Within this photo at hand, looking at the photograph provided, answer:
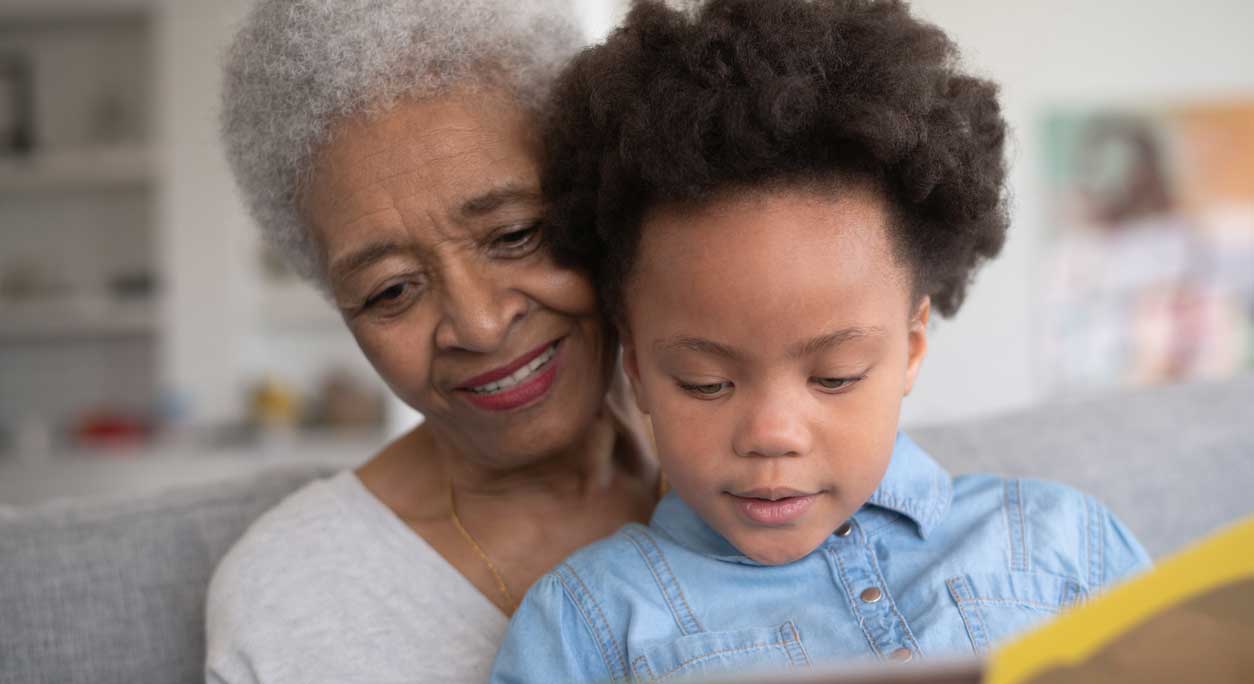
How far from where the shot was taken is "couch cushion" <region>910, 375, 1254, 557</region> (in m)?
1.82

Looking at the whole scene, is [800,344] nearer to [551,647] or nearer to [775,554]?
[775,554]

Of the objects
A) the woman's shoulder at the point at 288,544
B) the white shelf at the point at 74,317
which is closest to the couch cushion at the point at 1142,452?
the woman's shoulder at the point at 288,544

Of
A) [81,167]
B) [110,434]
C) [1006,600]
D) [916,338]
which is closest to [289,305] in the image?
[110,434]

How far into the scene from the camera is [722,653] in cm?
108

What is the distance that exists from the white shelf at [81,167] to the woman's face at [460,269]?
4821 millimetres

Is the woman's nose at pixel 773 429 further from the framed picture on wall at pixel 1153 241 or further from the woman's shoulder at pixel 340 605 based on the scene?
the framed picture on wall at pixel 1153 241

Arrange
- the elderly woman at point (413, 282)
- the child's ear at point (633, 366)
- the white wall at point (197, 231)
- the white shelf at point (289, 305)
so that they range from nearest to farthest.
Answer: the child's ear at point (633, 366) → the elderly woman at point (413, 282) → the white wall at point (197, 231) → the white shelf at point (289, 305)

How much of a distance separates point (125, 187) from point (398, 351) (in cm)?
531

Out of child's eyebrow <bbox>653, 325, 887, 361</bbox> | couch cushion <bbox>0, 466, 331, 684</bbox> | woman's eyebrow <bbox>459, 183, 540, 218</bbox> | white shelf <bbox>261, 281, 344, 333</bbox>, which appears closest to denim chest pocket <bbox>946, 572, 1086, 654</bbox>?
child's eyebrow <bbox>653, 325, 887, 361</bbox>

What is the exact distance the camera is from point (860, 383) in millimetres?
1055

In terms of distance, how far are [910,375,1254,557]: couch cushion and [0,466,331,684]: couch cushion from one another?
1.13 metres

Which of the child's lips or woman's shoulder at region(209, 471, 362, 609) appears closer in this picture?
the child's lips

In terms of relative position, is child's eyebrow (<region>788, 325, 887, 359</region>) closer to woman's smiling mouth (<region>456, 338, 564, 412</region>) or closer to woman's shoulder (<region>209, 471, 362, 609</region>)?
woman's smiling mouth (<region>456, 338, 564, 412</region>)

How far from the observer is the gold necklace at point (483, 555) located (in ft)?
4.59
